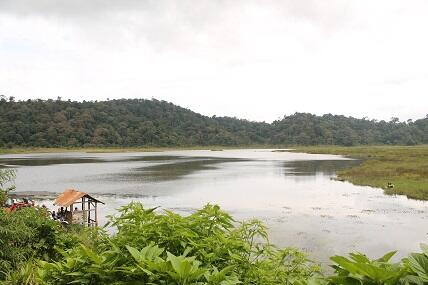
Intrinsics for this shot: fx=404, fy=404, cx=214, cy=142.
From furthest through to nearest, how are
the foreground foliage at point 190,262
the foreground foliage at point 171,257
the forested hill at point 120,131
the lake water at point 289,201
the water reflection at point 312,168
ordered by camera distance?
the forested hill at point 120,131, the water reflection at point 312,168, the lake water at point 289,201, the foreground foliage at point 171,257, the foreground foliage at point 190,262

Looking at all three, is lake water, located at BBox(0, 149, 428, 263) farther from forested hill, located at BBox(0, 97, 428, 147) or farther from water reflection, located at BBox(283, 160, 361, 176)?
forested hill, located at BBox(0, 97, 428, 147)

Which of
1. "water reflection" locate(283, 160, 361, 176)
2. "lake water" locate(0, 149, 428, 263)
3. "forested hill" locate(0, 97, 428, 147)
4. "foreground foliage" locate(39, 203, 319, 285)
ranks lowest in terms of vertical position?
"lake water" locate(0, 149, 428, 263)

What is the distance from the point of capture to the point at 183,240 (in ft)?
11.7

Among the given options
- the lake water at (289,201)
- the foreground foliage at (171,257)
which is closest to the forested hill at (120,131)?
the lake water at (289,201)

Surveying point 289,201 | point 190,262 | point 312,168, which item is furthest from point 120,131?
point 190,262

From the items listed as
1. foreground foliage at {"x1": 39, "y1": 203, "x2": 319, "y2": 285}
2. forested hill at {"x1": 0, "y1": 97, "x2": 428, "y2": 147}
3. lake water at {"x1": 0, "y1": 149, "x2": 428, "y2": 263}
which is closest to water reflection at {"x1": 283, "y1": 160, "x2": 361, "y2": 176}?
lake water at {"x1": 0, "y1": 149, "x2": 428, "y2": 263}

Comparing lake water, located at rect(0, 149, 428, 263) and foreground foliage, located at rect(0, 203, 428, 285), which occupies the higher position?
foreground foliage, located at rect(0, 203, 428, 285)

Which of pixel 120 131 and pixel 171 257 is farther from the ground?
pixel 120 131

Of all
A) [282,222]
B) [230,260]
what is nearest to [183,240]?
[230,260]

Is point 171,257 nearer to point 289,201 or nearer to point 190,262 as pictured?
point 190,262

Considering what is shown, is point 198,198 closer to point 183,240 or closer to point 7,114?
point 183,240

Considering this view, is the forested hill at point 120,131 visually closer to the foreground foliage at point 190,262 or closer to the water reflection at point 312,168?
the water reflection at point 312,168

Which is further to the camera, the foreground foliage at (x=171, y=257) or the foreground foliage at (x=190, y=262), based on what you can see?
the foreground foliage at (x=171, y=257)

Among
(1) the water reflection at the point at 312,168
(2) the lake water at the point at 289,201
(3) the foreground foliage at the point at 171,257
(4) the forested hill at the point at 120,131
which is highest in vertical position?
(4) the forested hill at the point at 120,131
